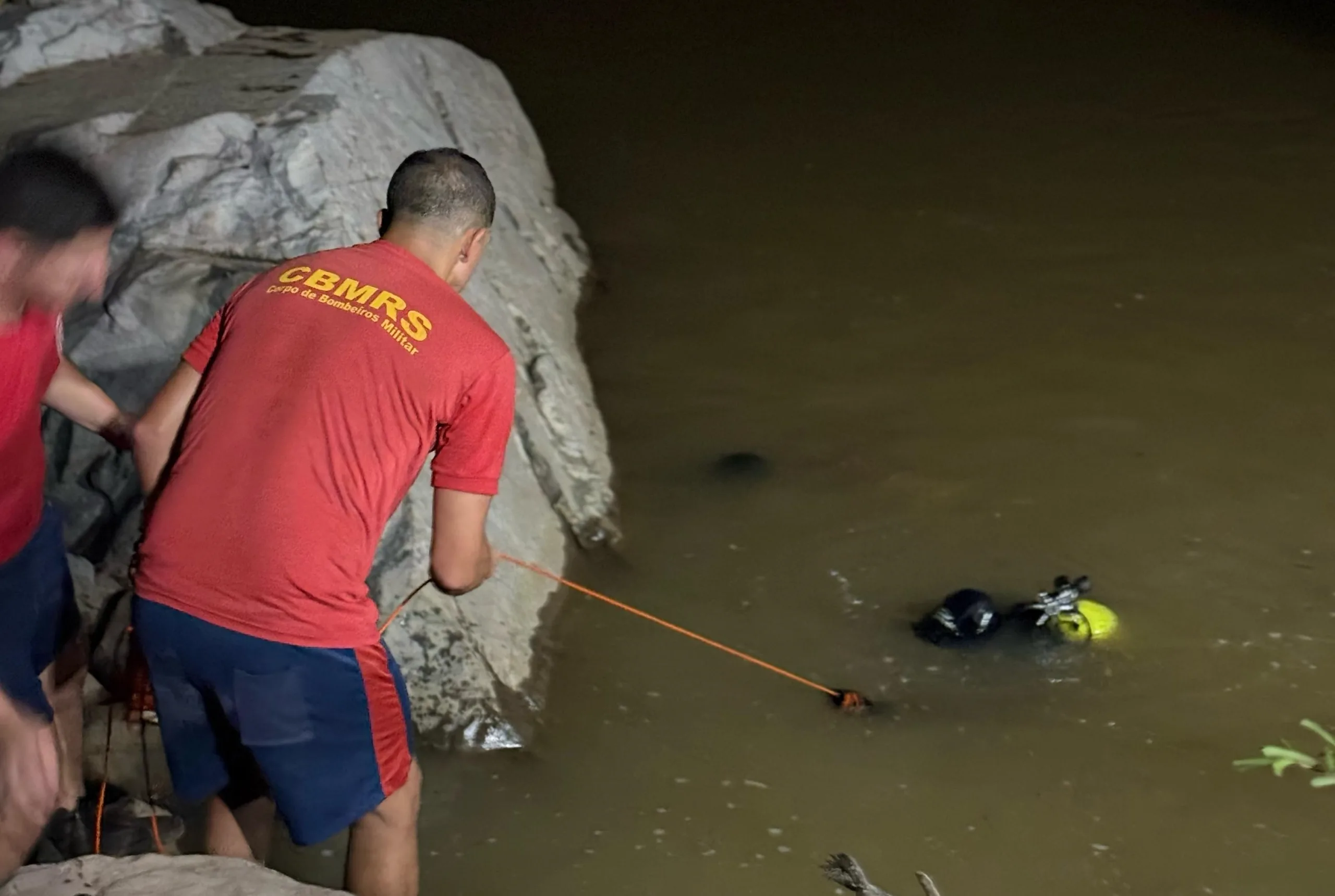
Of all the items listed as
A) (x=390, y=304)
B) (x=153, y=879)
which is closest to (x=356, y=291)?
(x=390, y=304)

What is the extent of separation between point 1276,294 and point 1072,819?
4.24 meters

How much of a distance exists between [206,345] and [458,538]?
0.67 meters

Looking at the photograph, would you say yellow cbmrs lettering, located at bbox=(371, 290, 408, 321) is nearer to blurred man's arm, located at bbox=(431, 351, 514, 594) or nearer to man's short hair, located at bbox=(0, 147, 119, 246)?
blurred man's arm, located at bbox=(431, 351, 514, 594)

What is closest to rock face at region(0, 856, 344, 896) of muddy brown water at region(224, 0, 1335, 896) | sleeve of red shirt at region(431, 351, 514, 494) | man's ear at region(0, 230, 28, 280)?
sleeve of red shirt at region(431, 351, 514, 494)

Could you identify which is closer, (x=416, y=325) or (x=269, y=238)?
(x=416, y=325)

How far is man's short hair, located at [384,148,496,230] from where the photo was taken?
2867 mm

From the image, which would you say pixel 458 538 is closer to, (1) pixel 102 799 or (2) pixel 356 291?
(2) pixel 356 291

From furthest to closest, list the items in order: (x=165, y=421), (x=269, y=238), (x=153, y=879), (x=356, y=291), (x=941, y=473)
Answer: (x=941, y=473), (x=269, y=238), (x=165, y=421), (x=356, y=291), (x=153, y=879)

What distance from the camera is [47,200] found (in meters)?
2.66

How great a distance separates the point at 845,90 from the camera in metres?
10.4

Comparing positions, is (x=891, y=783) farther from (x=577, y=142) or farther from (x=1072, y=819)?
(x=577, y=142)

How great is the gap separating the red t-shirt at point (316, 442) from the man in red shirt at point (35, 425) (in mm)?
357

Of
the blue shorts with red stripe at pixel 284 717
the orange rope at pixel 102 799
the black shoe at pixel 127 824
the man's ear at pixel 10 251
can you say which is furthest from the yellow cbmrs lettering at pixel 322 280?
the black shoe at pixel 127 824

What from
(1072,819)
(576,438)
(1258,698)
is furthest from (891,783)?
(576,438)
